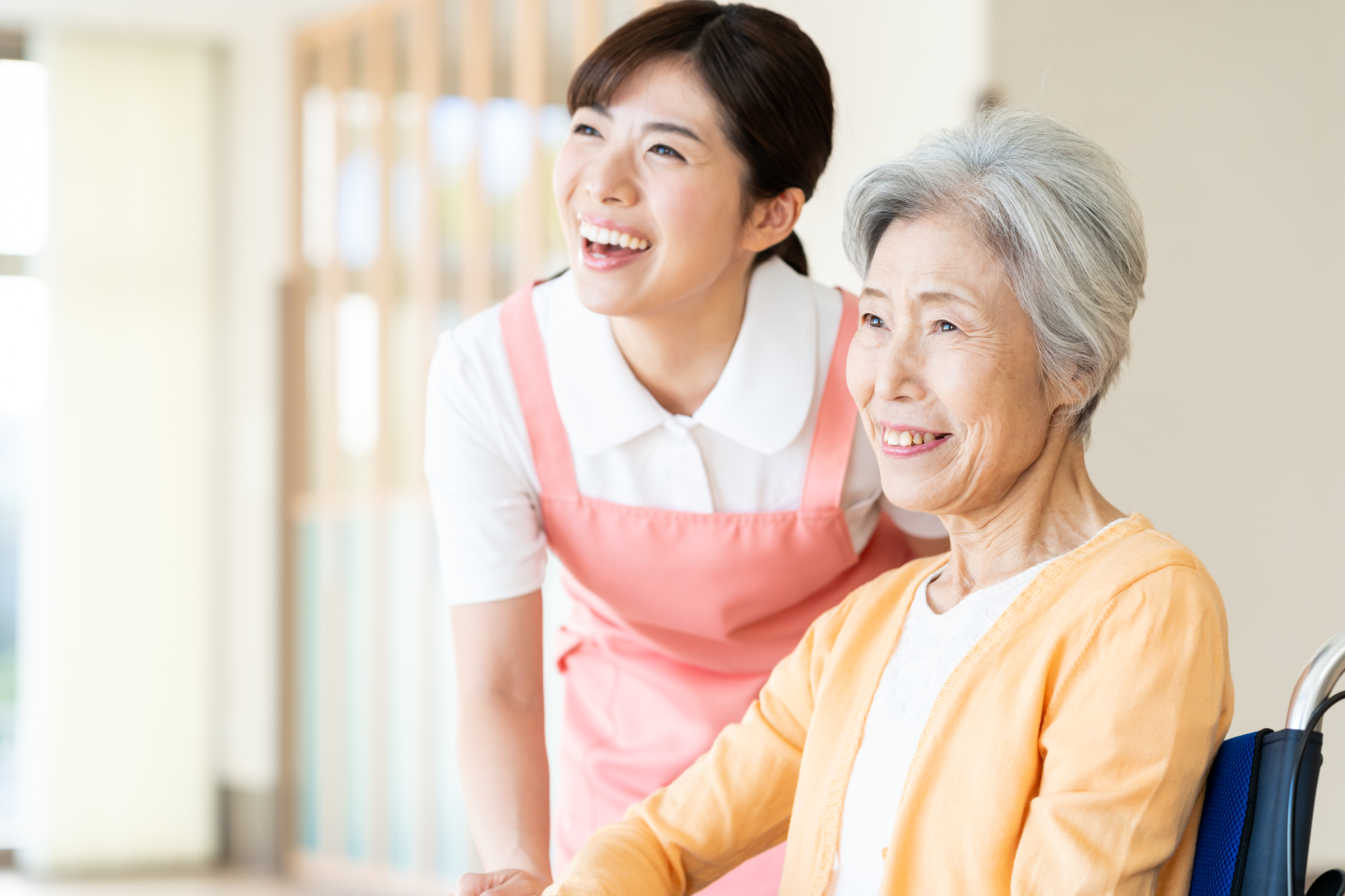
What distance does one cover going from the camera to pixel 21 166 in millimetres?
4715

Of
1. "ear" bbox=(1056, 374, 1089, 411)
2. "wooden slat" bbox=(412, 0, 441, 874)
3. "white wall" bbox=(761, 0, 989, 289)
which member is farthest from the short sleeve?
"wooden slat" bbox=(412, 0, 441, 874)

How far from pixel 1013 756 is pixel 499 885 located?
52 centimetres

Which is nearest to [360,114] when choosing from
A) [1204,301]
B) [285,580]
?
[285,580]

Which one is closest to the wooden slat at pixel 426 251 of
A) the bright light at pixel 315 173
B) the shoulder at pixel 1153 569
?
the bright light at pixel 315 173

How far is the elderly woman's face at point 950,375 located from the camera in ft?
3.55

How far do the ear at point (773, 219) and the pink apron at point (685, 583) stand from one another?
135 mm

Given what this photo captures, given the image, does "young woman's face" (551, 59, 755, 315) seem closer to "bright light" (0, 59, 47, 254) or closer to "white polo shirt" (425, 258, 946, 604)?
"white polo shirt" (425, 258, 946, 604)

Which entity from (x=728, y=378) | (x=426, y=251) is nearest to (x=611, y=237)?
(x=728, y=378)

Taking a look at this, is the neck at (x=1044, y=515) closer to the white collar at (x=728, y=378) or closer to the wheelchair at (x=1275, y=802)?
the wheelchair at (x=1275, y=802)

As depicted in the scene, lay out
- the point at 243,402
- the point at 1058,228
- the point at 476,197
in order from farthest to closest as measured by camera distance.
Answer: the point at 243,402
the point at 476,197
the point at 1058,228

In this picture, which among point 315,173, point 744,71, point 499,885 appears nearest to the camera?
point 499,885

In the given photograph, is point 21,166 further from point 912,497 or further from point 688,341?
point 912,497

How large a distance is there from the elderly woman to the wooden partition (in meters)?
2.71

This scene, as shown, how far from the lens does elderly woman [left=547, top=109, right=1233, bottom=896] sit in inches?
36.7
